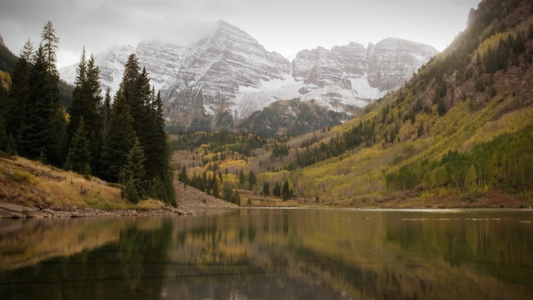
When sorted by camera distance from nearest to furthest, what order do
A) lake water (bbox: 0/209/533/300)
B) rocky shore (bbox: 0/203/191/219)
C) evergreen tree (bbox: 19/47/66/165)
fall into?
1. lake water (bbox: 0/209/533/300)
2. rocky shore (bbox: 0/203/191/219)
3. evergreen tree (bbox: 19/47/66/165)

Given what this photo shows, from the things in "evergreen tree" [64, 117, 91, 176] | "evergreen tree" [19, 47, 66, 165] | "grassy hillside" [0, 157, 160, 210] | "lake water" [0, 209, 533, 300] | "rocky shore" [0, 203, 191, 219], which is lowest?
"lake water" [0, 209, 533, 300]

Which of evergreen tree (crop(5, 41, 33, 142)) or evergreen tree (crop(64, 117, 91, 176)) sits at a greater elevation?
evergreen tree (crop(5, 41, 33, 142))

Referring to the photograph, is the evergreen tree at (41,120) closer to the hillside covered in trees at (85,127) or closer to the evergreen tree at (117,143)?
the hillside covered in trees at (85,127)

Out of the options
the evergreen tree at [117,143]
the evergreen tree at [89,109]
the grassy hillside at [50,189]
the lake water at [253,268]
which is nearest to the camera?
the lake water at [253,268]

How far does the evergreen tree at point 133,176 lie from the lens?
253ft

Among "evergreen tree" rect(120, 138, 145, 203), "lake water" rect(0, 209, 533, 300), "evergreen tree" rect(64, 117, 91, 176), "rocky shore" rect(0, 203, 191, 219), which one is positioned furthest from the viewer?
"evergreen tree" rect(120, 138, 145, 203)

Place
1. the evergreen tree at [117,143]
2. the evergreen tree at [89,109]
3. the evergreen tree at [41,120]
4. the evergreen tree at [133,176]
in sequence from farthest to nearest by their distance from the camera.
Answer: the evergreen tree at [89,109] → the evergreen tree at [117,143] → the evergreen tree at [133,176] → the evergreen tree at [41,120]

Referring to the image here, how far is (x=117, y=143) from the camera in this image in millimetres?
84688

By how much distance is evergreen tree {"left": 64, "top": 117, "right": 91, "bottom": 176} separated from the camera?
248 ft

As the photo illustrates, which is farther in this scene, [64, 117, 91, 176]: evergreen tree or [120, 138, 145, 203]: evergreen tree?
[120, 138, 145, 203]: evergreen tree

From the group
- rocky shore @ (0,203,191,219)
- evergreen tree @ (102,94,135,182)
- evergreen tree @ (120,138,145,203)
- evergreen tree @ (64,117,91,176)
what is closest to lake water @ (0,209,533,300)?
rocky shore @ (0,203,191,219)

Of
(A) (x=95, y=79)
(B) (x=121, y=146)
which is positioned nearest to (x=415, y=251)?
(B) (x=121, y=146)

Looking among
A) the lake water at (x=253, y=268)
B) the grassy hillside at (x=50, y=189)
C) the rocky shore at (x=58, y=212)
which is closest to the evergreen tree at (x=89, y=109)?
the grassy hillside at (x=50, y=189)

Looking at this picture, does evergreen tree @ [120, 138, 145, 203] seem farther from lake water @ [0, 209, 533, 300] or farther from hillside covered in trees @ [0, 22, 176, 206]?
lake water @ [0, 209, 533, 300]
